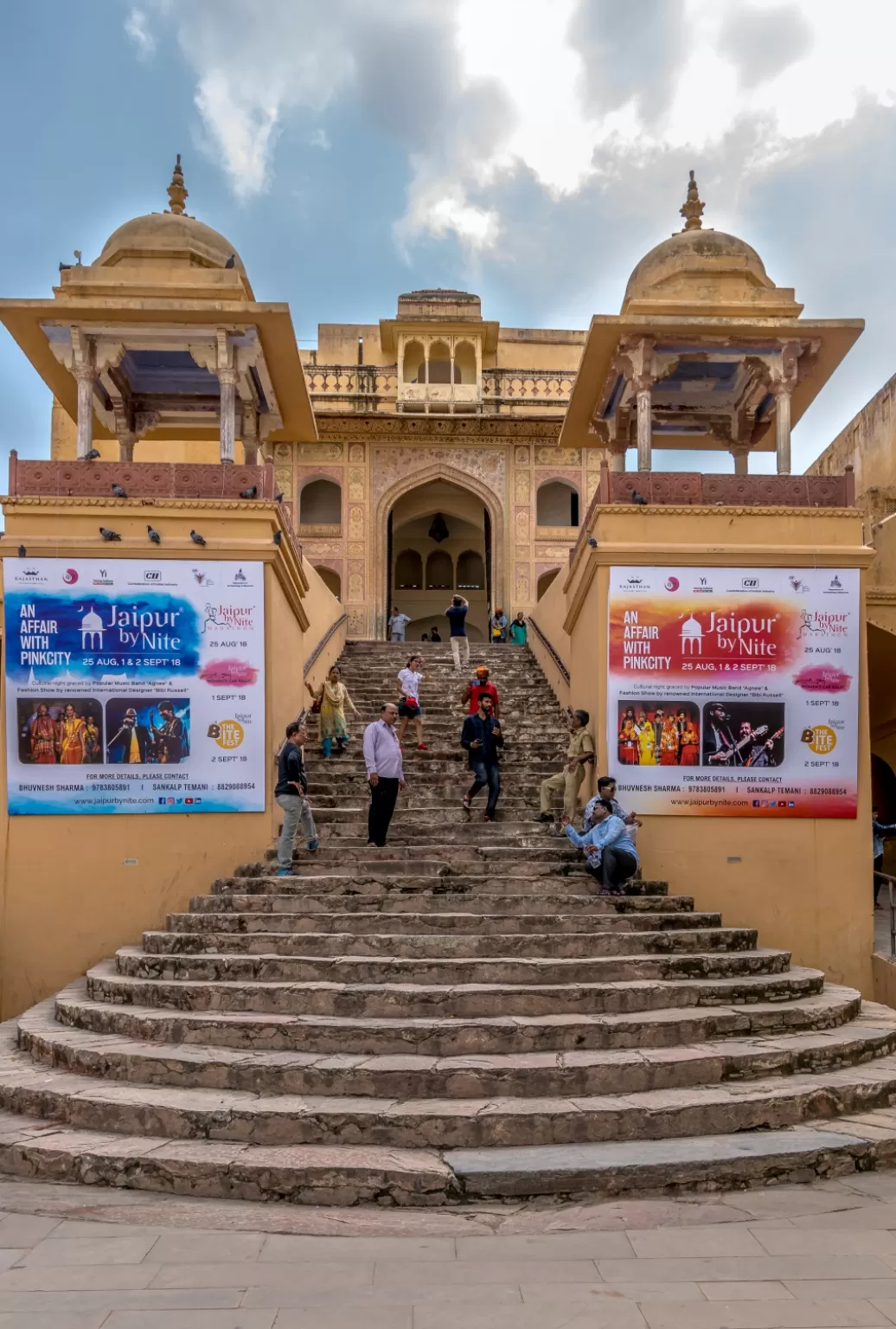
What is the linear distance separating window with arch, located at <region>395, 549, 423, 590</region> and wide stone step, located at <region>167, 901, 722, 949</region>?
22.4m

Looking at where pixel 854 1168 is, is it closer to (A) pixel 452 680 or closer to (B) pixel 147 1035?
(B) pixel 147 1035

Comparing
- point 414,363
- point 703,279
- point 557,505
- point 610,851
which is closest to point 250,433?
point 703,279

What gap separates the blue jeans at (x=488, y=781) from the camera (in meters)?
10.7

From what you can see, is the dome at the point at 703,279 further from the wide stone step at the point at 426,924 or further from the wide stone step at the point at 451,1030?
the wide stone step at the point at 451,1030

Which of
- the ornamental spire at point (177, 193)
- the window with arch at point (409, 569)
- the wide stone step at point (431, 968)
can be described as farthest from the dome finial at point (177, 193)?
the window with arch at point (409, 569)

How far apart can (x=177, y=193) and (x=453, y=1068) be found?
11.5m

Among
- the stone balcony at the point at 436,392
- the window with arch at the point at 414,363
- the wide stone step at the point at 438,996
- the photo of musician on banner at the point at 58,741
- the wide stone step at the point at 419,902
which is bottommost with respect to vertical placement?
the wide stone step at the point at 438,996

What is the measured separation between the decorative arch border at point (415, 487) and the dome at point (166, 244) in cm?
1146

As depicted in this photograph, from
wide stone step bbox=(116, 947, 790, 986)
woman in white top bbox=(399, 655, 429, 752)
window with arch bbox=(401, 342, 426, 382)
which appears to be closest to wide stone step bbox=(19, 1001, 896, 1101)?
wide stone step bbox=(116, 947, 790, 986)

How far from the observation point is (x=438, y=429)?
80.9ft

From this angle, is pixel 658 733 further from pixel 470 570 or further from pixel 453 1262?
pixel 470 570

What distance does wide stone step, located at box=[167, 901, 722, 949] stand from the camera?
27.0ft

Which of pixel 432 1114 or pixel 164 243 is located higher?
pixel 164 243

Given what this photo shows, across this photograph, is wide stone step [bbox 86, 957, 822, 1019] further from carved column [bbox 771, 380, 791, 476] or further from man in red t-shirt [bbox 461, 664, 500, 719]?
carved column [bbox 771, 380, 791, 476]
